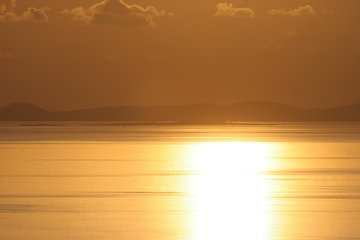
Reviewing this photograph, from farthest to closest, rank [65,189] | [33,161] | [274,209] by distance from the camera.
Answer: [33,161] < [65,189] < [274,209]

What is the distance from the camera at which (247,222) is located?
19.1 m

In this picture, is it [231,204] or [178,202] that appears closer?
[231,204]

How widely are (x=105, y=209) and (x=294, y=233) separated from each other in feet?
20.1

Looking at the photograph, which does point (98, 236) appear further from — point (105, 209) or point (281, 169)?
point (281, 169)

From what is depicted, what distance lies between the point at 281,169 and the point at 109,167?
8738 mm

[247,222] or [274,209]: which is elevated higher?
[274,209]

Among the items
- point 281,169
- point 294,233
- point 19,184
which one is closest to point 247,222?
point 294,233

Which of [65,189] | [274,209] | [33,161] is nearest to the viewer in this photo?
[274,209]

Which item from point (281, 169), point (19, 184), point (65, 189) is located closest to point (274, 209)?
point (65, 189)

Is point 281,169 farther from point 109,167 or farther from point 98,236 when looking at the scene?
point 98,236

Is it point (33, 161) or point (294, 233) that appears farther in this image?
point (33, 161)

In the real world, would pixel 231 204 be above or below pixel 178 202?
below

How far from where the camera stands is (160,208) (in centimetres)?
2188

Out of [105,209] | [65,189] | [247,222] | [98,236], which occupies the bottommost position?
[98,236]
